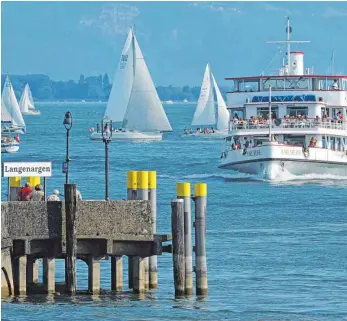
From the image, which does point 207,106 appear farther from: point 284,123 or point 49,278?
point 49,278

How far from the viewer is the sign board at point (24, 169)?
2825 centimetres

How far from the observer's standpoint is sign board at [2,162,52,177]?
92.7 feet

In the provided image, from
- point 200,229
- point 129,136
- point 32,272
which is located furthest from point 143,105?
point 200,229

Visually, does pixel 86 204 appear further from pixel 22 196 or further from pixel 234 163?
pixel 234 163

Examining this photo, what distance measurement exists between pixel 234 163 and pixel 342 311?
3632 cm

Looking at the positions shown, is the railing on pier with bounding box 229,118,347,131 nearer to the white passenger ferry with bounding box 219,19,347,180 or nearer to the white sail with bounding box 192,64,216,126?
the white passenger ferry with bounding box 219,19,347,180

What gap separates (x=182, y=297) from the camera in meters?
28.2

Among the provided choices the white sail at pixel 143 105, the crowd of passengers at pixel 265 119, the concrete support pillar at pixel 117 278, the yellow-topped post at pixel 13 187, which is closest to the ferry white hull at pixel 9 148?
the white sail at pixel 143 105

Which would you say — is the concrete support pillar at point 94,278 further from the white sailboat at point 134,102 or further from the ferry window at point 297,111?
the white sailboat at point 134,102

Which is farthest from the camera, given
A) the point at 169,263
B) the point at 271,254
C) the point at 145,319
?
the point at 271,254

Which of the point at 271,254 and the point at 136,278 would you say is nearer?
the point at 136,278

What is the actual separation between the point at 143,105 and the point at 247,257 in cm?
7006

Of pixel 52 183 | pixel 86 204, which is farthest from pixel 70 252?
pixel 52 183

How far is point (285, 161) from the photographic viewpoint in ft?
204
